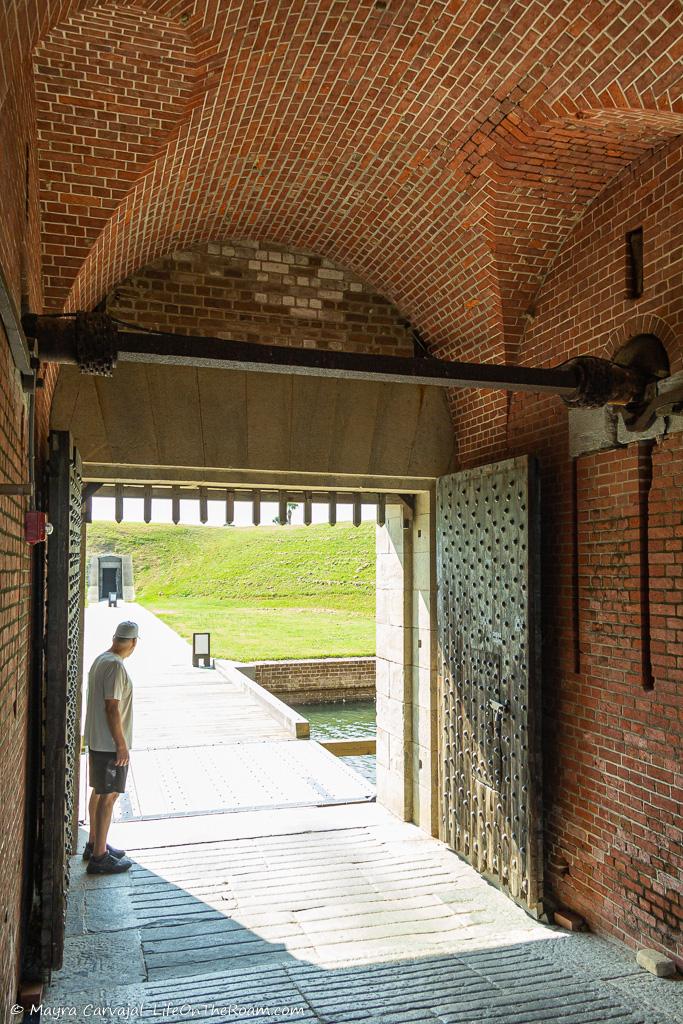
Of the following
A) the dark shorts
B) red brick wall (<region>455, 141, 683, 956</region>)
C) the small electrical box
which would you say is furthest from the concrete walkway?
the small electrical box

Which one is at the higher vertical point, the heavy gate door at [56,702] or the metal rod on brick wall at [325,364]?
the metal rod on brick wall at [325,364]

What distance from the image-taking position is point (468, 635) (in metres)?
6.23

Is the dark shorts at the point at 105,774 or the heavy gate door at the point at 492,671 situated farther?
the dark shorts at the point at 105,774

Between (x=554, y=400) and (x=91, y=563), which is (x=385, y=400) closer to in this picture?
(x=554, y=400)

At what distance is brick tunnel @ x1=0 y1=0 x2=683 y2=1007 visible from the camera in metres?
4.05

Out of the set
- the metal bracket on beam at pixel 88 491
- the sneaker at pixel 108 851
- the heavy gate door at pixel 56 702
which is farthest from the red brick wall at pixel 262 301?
the sneaker at pixel 108 851

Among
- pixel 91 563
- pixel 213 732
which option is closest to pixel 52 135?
pixel 213 732

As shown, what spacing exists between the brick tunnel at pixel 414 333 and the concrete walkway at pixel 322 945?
0.35m

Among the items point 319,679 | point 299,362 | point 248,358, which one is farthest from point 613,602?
point 319,679

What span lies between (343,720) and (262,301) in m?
13.4

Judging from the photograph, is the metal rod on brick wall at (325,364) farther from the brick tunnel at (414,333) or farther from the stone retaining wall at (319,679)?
the stone retaining wall at (319,679)

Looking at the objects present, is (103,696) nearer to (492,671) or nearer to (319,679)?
(492,671)

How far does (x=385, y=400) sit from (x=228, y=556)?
1697 inches

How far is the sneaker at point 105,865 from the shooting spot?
586 cm
